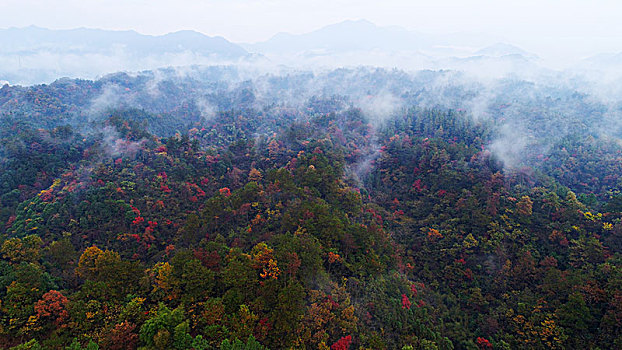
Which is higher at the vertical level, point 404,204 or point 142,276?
point 142,276

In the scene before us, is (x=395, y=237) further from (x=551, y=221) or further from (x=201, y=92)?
(x=201, y=92)

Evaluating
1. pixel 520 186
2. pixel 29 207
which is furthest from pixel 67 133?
pixel 520 186

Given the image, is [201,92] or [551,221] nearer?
[551,221]

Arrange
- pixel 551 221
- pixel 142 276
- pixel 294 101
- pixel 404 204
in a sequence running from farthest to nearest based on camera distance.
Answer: pixel 294 101 < pixel 404 204 < pixel 551 221 < pixel 142 276

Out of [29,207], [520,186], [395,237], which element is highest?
[520,186]

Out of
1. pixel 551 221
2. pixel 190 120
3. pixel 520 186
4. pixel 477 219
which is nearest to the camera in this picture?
pixel 551 221

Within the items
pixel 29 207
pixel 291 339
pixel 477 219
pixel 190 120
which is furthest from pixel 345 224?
pixel 190 120
